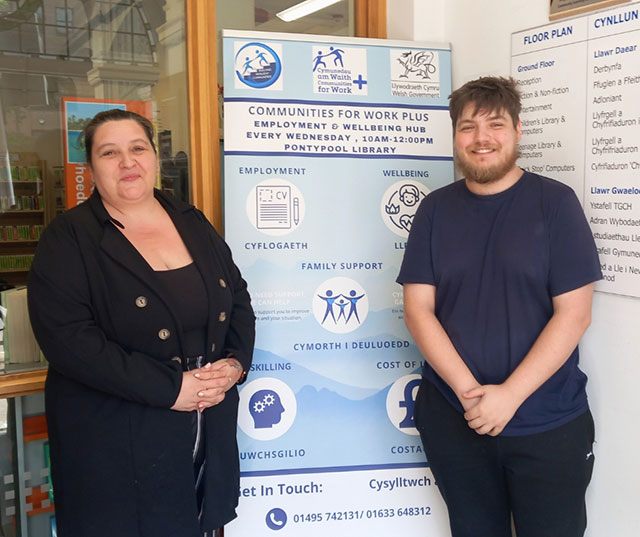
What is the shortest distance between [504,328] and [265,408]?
0.95 m

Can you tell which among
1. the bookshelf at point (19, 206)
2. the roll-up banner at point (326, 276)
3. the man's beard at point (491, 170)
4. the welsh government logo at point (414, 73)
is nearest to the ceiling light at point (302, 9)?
the roll-up banner at point (326, 276)

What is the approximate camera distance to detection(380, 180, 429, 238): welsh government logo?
2.42m

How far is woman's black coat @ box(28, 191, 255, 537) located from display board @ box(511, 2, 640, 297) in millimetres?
1293

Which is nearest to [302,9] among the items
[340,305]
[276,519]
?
[340,305]

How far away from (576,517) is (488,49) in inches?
64.1

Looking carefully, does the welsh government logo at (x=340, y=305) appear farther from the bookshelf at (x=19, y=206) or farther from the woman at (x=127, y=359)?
the bookshelf at (x=19, y=206)

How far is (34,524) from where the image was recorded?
2.39 metres

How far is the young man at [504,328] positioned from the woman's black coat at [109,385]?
2.41ft

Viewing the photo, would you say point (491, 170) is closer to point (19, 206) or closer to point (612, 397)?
point (612, 397)

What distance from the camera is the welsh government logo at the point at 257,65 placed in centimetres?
232

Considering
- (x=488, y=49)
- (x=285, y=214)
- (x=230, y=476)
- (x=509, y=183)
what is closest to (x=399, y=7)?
(x=488, y=49)

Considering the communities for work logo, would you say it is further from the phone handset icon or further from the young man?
the phone handset icon

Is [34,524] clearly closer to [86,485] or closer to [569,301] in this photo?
[86,485]

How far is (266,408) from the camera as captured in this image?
2305 mm
